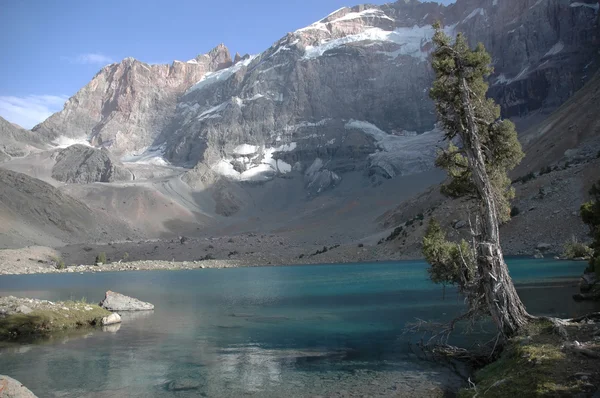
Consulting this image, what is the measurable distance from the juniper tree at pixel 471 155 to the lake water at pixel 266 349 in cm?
398

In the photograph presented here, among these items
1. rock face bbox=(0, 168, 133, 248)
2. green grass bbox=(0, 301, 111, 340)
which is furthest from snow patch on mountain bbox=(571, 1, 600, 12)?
green grass bbox=(0, 301, 111, 340)

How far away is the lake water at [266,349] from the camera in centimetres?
1791

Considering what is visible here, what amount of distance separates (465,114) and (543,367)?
985 cm

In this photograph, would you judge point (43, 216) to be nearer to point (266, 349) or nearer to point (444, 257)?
point (266, 349)

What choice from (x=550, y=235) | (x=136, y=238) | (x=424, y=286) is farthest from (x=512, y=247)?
(x=136, y=238)

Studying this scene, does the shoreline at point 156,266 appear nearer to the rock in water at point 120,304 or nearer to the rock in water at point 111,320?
the rock in water at point 120,304

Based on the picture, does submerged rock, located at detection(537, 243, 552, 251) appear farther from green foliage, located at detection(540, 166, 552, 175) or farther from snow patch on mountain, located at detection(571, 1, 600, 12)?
snow patch on mountain, located at detection(571, 1, 600, 12)

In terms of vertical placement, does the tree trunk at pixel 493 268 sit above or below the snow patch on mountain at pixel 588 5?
below

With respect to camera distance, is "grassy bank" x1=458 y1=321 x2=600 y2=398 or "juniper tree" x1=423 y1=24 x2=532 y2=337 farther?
"juniper tree" x1=423 y1=24 x2=532 y2=337

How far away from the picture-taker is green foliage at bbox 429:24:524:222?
757 inches

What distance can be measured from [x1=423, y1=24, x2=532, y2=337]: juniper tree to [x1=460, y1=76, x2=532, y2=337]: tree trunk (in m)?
0.04

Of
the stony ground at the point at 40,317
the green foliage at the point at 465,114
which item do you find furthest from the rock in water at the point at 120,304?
the green foliage at the point at 465,114

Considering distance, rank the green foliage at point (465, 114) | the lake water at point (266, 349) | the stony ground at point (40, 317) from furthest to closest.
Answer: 1. the stony ground at point (40, 317)
2. the green foliage at point (465, 114)
3. the lake water at point (266, 349)

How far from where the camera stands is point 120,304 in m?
39.6
